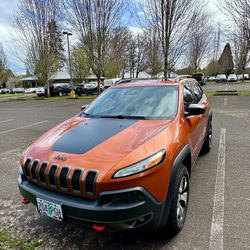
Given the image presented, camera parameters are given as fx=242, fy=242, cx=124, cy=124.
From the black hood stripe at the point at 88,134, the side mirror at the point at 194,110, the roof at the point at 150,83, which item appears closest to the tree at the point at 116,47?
the roof at the point at 150,83

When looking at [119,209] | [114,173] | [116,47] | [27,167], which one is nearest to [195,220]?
[119,209]

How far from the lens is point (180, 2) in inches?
593

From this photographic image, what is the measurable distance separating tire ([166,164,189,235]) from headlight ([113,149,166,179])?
0.34 m

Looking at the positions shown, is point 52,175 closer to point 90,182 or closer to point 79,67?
point 90,182

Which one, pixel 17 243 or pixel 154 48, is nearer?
pixel 17 243

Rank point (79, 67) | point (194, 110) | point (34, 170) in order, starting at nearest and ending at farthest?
point (34, 170), point (194, 110), point (79, 67)

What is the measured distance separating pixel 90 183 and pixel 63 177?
0.93ft

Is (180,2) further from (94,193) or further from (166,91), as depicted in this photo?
(94,193)

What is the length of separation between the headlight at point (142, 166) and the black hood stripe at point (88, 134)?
47cm

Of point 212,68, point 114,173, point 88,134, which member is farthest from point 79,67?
point 114,173

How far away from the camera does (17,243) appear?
8.43 ft

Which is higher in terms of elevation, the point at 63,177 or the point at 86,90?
the point at 86,90

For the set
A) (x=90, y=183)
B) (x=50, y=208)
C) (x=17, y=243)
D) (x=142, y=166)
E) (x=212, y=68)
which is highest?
(x=212, y=68)

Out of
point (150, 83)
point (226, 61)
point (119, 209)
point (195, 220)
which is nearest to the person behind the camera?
point (119, 209)
